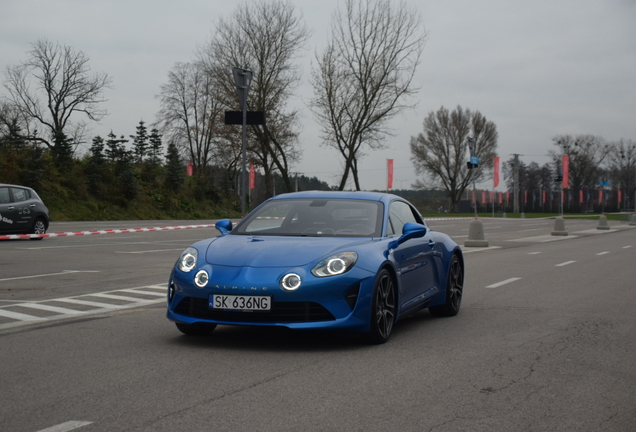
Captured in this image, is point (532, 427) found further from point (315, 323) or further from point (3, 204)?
point (3, 204)

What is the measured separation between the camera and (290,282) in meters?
6.11

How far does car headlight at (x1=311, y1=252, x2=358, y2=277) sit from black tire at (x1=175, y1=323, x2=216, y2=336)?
1128mm

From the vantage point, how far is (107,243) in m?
22.1

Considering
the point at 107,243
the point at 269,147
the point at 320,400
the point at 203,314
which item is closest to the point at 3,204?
the point at 107,243

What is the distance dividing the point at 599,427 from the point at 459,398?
2.86 feet

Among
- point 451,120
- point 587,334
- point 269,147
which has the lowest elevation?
point 587,334

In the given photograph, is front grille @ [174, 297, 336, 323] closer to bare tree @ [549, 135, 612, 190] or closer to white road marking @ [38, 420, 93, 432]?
white road marking @ [38, 420, 93, 432]

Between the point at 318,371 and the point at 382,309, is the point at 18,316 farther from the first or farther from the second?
the point at 318,371

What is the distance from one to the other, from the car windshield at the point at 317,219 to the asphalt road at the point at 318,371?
3.10 ft

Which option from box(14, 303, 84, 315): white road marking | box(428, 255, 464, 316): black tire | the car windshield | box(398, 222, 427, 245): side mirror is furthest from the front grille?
box(14, 303, 84, 315): white road marking

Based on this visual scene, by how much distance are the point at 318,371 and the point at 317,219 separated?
2.17m

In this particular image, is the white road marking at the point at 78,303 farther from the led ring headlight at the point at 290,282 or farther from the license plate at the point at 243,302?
the led ring headlight at the point at 290,282

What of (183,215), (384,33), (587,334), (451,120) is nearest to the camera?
(587,334)

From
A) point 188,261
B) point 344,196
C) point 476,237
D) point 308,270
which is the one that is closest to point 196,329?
point 188,261
